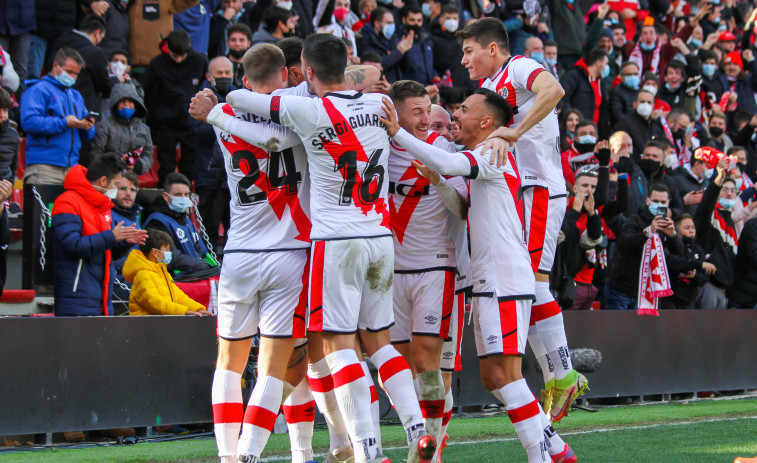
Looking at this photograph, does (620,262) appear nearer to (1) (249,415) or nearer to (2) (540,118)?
(2) (540,118)

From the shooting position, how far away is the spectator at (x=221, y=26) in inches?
563

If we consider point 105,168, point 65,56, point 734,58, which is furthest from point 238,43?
point 734,58

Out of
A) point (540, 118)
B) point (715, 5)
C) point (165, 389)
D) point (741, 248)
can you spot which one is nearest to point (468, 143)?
point (540, 118)

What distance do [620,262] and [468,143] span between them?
655 centimetres

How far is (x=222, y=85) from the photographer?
12352 mm

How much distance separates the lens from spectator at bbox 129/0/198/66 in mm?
13289

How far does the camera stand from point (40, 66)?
495 inches

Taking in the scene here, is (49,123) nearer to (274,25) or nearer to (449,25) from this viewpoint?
(274,25)

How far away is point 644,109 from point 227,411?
11.8 m

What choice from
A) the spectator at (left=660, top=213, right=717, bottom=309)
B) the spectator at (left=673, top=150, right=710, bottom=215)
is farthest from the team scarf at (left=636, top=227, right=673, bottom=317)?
the spectator at (left=673, top=150, right=710, bottom=215)

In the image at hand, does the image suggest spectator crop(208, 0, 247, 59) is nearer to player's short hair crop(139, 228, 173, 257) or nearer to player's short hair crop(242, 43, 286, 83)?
player's short hair crop(139, 228, 173, 257)

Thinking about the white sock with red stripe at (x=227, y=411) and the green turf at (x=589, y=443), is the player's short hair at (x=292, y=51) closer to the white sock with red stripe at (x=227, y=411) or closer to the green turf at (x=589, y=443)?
the white sock with red stripe at (x=227, y=411)

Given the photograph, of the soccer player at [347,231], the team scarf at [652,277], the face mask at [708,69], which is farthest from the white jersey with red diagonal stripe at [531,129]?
the face mask at [708,69]

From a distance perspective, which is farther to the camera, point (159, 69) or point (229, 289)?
point (159, 69)
